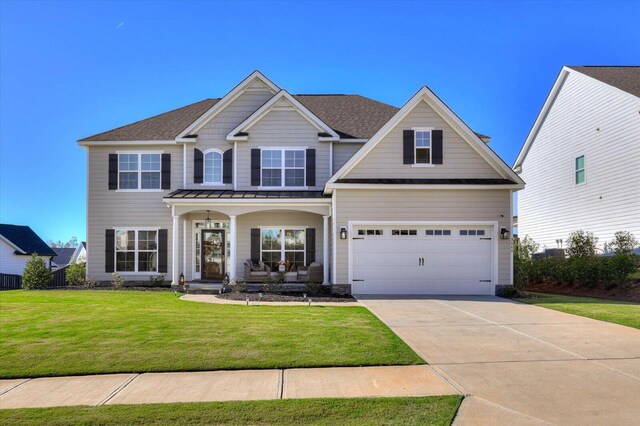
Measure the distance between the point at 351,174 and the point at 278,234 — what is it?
14.3ft

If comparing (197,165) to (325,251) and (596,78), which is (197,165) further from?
(596,78)

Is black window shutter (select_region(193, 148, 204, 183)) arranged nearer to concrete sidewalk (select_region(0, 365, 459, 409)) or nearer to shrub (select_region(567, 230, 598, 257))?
concrete sidewalk (select_region(0, 365, 459, 409))

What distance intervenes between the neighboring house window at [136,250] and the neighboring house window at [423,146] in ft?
35.5

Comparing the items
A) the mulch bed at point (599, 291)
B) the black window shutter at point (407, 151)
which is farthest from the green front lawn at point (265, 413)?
the mulch bed at point (599, 291)

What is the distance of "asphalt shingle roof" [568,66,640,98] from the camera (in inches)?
768

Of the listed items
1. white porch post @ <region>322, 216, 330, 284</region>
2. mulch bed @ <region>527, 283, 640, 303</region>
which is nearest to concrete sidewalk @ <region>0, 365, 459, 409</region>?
white porch post @ <region>322, 216, 330, 284</region>

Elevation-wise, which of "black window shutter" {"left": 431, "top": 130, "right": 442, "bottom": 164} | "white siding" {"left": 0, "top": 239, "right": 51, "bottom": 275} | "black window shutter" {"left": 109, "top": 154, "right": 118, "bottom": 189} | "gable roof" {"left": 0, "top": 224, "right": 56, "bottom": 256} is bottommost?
"white siding" {"left": 0, "top": 239, "right": 51, "bottom": 275}

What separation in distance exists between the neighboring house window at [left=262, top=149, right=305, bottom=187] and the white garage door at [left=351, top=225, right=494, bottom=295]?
169 inches

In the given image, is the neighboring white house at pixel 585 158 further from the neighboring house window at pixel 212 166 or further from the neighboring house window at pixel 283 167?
the neighboring house window at pixel 212 166

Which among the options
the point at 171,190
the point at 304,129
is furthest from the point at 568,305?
the point at 171,190

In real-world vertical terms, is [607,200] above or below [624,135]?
below

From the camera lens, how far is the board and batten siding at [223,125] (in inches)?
754

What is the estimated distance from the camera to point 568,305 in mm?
13000

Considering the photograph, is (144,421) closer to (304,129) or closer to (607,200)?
(304,129)
